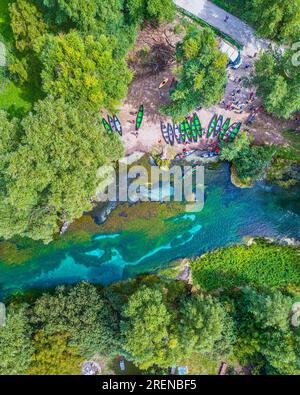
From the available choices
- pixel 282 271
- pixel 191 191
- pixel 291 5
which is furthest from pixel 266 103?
pixel 282 271

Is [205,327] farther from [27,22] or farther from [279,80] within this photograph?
[27,22]

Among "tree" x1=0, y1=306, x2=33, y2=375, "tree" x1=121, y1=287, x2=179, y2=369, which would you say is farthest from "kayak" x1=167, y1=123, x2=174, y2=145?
"tree" x1=0, y1=306, x2=33, y2=375

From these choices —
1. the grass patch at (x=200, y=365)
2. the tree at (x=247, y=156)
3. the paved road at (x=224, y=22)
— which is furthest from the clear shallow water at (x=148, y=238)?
the paved road at (x=224, y=22)

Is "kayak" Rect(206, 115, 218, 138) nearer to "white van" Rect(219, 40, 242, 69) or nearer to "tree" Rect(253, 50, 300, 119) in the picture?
"white van" Rect(219, 40, 242, 69)

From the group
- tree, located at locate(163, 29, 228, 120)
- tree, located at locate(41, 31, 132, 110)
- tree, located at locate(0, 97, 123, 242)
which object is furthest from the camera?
tree, located at locate(163, 29, 228, 120)

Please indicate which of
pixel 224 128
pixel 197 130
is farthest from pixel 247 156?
pixel 197 130

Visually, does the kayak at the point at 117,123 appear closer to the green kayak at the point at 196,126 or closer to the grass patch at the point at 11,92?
the green kayak at the point at 196,126

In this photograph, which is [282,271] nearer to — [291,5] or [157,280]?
[157,280]
